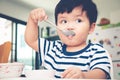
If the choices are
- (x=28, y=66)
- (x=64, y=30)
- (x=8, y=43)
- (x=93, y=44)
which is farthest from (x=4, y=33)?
(x=93, y=44)

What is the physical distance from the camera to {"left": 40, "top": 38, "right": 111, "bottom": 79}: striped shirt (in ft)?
2.88

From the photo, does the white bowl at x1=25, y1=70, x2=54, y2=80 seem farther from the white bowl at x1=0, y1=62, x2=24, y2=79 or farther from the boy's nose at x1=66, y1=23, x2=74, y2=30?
the boy's nose at x1=66, y1=23, x2=74, y2=30

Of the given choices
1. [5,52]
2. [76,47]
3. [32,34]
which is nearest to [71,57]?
[76,47]

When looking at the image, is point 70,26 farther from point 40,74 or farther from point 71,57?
point 40,74

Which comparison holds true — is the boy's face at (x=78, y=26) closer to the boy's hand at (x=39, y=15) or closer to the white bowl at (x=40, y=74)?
the boy's hand at (x=39, y=15)

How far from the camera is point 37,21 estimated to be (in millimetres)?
1010

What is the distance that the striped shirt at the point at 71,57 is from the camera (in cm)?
88

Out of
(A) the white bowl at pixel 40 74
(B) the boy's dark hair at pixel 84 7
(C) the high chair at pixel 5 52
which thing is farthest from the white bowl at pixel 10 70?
(B) the boy's dark hair at pixel 84 7

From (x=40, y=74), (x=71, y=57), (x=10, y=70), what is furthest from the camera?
(x=71, y=57)

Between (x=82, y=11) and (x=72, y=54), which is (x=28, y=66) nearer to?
(x=72, y=54)

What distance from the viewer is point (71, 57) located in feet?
3.09

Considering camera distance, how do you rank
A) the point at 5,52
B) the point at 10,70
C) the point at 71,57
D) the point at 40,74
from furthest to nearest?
1. the point at 5,52
2. the point at 71,57
3. the point at 10,70
4. the point at 40,74

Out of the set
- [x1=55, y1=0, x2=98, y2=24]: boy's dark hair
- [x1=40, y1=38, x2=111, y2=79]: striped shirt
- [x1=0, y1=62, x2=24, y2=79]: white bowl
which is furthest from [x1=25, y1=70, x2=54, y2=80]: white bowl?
[x1=55, y1=0, x2=98, y2=24]: boy's dark hair

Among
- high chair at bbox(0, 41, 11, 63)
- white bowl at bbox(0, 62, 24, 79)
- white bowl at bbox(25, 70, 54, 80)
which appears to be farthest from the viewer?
high chair at bbox(0, 41, 11, 63)
